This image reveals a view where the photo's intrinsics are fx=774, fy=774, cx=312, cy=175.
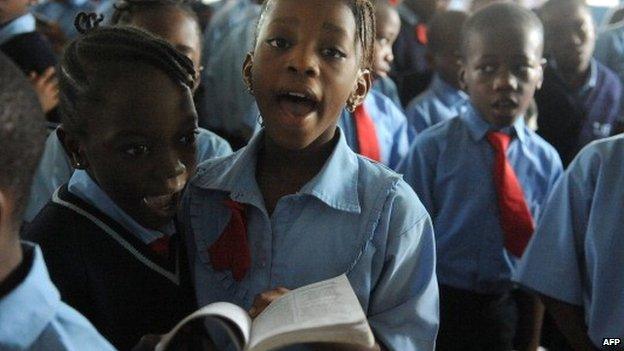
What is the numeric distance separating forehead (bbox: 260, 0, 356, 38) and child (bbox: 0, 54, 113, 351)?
21.6 inches

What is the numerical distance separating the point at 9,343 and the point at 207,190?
0.59 m

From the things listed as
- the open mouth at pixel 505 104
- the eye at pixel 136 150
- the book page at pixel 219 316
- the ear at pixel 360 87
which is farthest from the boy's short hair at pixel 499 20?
the book page at pixel 219 316

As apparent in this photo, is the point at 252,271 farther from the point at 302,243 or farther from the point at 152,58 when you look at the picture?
the point at 152,58

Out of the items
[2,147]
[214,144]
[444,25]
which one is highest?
[2,147]

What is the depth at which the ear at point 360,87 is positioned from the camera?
4.56 feet

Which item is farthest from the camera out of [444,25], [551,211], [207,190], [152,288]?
[444,25]

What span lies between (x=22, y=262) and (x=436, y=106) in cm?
224

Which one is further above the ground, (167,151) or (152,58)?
(152,58)

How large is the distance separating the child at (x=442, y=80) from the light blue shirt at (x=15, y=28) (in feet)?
4.46

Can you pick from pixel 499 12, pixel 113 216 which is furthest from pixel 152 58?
pixel 499 12

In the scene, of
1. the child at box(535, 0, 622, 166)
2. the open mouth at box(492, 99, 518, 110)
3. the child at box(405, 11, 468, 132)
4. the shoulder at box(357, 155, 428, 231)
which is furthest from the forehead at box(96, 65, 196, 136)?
the child at box(535, 0, 622, 166)

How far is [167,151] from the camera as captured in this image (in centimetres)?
121

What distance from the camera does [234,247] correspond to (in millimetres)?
1247

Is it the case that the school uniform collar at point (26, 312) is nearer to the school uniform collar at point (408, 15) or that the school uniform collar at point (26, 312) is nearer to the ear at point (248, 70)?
the ear at point (248, 70)
